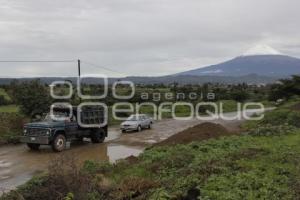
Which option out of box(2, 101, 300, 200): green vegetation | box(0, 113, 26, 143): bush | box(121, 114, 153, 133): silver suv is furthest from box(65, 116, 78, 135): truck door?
box(121, 114, 153, 133): silver suv

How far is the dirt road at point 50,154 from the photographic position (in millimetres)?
17688

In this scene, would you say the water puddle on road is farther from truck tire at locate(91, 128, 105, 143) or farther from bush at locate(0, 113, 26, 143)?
bush at locate(0, 113, 26, 143)

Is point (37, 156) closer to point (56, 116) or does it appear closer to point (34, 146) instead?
point (34, 146)

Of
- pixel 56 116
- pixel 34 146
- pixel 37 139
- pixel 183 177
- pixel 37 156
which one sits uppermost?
pixel 56 116

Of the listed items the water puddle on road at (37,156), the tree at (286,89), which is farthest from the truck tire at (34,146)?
the tree at (286,89)

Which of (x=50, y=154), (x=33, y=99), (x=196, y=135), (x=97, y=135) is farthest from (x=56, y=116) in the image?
(x=33, y=99)

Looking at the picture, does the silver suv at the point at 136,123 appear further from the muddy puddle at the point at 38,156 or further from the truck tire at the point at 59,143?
the truck tire at the point at 59,143

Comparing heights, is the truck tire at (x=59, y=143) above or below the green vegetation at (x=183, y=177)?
below

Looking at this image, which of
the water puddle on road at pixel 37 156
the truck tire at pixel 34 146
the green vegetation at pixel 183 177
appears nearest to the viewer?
the green vegetation at pixel 183 177

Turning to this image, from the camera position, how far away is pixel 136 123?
36094 millimetres

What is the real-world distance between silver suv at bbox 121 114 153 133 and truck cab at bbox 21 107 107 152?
7498 millimetres

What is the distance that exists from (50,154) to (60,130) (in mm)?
1765

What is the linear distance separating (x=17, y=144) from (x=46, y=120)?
393cm

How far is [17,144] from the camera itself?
2766 cm
